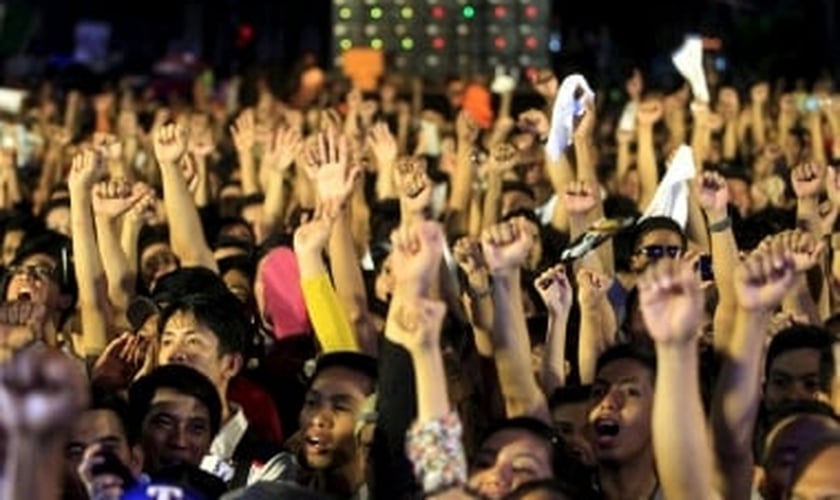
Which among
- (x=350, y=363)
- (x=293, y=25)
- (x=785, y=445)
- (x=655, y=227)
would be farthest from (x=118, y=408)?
(x=293, y=25)

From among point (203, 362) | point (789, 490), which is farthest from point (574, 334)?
point (789, 490)

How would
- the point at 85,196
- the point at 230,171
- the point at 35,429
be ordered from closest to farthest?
the point at 35,429 < the point at 85,196 < the point at 230,171

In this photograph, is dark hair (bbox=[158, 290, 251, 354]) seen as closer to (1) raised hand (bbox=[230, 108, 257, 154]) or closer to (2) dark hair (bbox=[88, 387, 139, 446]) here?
(2) dark hair (bbox=[88, 387, 139, 446])

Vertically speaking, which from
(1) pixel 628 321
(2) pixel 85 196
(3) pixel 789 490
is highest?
(2) pixel 85 196

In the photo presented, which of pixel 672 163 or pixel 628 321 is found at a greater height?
pixel 672 163

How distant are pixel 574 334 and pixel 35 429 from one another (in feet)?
12.0

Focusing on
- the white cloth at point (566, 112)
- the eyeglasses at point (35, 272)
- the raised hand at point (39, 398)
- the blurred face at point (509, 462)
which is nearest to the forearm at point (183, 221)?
the eyeglasses at point (35, 272)

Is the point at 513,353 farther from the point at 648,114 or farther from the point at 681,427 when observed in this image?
the point at 648,114

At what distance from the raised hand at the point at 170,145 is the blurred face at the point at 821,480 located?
369cm

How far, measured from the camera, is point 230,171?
13.5 m

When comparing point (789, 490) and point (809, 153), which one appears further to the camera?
Answer: point (809, 153)

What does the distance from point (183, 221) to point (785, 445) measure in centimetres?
332

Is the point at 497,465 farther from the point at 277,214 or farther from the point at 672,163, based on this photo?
the point at 277,214

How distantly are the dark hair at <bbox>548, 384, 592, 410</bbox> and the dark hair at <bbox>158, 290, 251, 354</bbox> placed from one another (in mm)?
995
